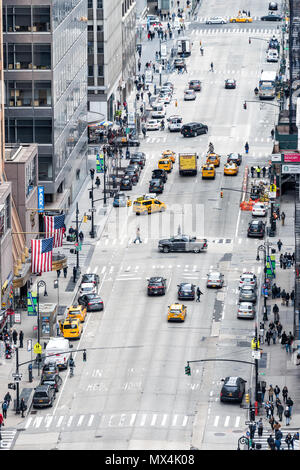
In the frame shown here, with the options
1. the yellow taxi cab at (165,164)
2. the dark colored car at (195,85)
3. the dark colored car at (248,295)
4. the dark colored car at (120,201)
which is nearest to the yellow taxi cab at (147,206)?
the dark colored car at (120,201)

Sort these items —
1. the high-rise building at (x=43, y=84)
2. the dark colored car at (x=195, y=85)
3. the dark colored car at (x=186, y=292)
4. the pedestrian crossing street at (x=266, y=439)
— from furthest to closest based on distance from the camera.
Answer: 1. the dark colored car at (x=195, y=85)
2. the high-rise building at (x=43, y=84)
3. the dark colored car at (x=186, y=292)
4. the pedestrian crossing street at (x=266, y=439)

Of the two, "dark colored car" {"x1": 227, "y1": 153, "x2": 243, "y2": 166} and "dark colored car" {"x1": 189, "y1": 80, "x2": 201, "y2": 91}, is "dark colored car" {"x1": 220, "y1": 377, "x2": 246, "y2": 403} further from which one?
"dark colored car" {"x1": 189, "y1": 80, "x2": 201, "y2": 91}

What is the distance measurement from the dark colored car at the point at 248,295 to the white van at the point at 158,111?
7719 centimetres

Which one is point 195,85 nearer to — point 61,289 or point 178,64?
point 178,64

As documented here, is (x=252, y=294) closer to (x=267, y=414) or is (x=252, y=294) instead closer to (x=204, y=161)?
(x=267, y=414)

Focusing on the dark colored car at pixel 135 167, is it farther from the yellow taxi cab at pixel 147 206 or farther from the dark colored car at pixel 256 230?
the dark colored car at pixel 256 230

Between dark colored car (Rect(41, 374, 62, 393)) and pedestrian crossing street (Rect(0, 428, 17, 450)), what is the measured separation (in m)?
6.72

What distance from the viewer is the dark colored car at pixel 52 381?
74875 mm

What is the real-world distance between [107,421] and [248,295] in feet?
92.3

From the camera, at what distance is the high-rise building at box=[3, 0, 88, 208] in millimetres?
105875

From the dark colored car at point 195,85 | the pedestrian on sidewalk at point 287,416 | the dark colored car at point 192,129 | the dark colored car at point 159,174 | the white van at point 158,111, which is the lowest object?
the pedestrian on sidewalk at point 287,416

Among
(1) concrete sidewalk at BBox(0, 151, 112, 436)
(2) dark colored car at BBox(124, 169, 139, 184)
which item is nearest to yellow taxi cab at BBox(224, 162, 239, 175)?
(2) dark colored car at BBox(124, 169, 139, 184)

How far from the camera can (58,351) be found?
81.4m
